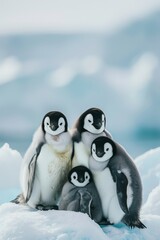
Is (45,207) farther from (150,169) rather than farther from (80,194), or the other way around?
(150,169)

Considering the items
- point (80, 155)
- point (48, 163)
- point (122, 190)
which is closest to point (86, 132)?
point (80, 155)

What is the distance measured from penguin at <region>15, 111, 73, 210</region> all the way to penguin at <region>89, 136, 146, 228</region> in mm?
162

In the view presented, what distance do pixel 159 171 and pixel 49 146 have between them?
279cm

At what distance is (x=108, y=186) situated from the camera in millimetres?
2967

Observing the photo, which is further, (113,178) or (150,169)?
(150,169)

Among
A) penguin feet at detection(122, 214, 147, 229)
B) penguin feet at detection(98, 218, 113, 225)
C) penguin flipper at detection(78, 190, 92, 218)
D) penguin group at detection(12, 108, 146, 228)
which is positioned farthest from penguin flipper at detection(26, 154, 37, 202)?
penguin feet at detection(122, 214, 147, 229)

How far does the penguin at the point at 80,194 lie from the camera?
2896mm

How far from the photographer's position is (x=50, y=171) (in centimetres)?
307

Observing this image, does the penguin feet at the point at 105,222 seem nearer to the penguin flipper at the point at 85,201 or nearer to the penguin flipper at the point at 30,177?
the penguin flipper at the point at 85,201

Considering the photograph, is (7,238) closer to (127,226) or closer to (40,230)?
(40,230)

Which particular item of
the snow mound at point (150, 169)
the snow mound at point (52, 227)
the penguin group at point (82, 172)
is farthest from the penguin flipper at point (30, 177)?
the snow mound at point (150, 169)

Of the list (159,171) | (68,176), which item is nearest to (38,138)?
(68,176)

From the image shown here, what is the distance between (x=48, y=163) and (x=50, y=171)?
0.04 metres

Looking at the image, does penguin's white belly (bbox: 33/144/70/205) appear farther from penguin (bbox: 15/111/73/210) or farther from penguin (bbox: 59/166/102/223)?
penguin (bbox: 59/166/102/223)
